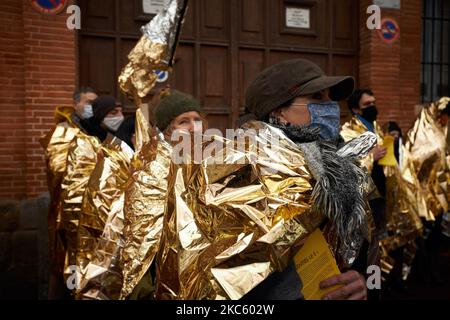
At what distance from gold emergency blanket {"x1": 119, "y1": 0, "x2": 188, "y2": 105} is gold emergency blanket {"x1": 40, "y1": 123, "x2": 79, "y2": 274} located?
76cm

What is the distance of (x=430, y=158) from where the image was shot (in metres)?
5.00

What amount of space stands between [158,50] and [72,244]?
1.33 metres

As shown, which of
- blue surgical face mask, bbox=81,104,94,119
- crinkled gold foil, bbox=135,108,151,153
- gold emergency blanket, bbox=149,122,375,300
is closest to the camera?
gold emergency blanket, bbox=149,122,375,300

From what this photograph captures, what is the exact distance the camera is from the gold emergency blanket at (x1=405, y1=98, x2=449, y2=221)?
5.00m

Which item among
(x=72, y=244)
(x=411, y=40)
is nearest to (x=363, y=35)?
(x=411, y=40)

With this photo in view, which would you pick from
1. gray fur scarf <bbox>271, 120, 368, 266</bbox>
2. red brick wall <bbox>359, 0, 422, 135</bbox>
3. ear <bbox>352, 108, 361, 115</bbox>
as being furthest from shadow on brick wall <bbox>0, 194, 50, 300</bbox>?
red brick wall <bbox>359, 0, 422, 135</bbox>

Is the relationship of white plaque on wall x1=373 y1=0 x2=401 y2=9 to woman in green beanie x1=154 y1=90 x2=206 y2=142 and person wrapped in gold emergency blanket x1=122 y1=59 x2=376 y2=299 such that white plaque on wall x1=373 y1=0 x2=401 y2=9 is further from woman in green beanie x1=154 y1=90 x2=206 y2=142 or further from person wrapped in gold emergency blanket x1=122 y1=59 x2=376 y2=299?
person wrapped in gold emergency blanket x1=122 y1=59 x2=376 y2=299

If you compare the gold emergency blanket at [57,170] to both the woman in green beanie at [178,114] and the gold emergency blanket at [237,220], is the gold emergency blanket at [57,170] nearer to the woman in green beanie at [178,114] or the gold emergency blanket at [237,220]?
the woman in green beanie at [178,114]

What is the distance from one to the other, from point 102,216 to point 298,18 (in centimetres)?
463

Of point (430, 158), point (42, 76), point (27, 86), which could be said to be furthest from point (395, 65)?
point (27, 86)

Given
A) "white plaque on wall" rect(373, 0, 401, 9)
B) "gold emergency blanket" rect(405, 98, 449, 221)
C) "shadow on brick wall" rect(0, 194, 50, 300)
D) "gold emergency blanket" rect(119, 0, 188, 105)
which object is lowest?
"shadow on brick wall" rect(0, 194, 50, 300)

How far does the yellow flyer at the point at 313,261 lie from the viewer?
1406 mm

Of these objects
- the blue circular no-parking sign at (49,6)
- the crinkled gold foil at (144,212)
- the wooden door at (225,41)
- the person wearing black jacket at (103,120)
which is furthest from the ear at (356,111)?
the blue circular no-parking sign at (49,6)

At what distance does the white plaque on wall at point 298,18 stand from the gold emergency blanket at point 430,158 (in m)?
2.03
